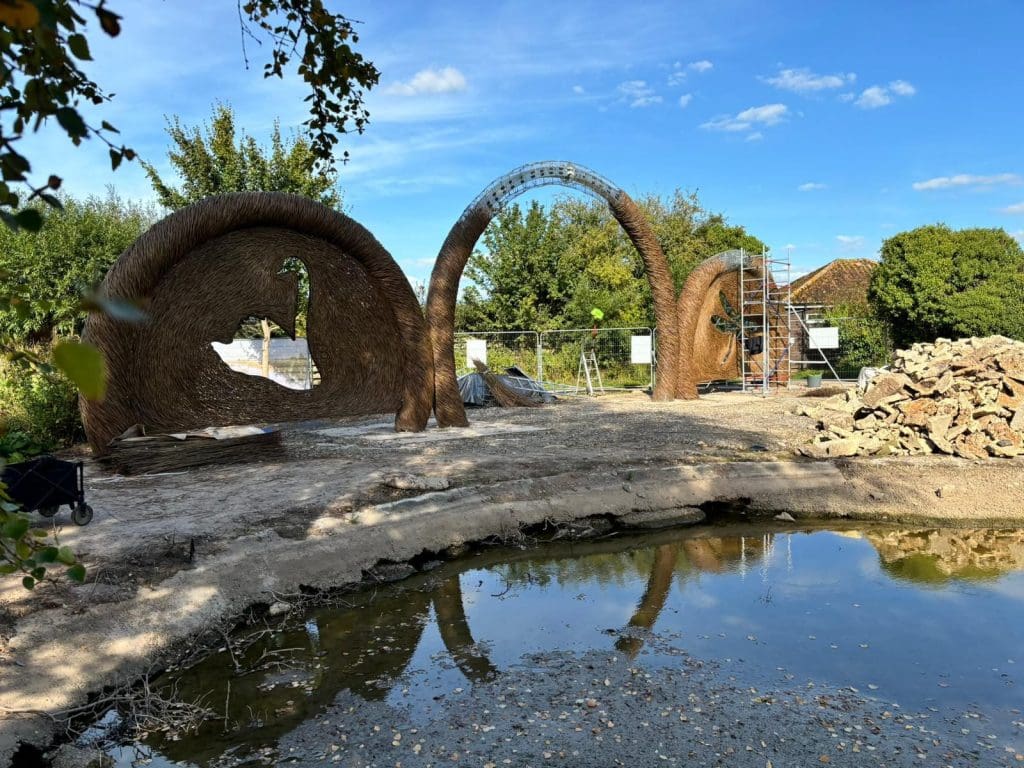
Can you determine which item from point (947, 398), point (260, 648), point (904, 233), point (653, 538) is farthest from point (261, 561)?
point (904, 233)

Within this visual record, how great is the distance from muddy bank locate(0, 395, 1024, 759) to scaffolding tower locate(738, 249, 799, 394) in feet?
27.3

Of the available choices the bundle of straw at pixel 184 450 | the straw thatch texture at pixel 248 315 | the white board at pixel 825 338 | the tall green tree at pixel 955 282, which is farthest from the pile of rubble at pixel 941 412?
the tall green tree at pixel 955 282

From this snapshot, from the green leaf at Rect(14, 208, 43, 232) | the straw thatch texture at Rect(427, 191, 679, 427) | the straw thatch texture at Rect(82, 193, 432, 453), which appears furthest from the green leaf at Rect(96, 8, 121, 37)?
the straw thatch texture at Rect(427, 191, 679, 427)

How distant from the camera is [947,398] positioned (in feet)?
30.8

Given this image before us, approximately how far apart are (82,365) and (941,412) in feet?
33.0

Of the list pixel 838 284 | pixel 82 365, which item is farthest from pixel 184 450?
pixel 838 284

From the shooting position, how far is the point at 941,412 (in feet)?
30.1

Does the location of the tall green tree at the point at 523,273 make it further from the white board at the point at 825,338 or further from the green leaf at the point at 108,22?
the green leaf at the point at 108,22

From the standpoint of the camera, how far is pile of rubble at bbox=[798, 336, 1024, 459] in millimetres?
8789

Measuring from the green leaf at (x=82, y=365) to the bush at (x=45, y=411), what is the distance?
411 inches

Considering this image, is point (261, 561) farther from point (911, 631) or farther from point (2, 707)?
point (911, 631)

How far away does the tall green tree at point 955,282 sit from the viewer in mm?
21672

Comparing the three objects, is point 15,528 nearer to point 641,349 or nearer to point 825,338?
point 641,349

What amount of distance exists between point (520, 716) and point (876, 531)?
16.6 ft
